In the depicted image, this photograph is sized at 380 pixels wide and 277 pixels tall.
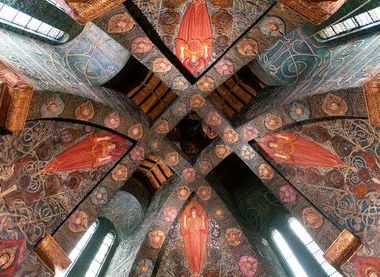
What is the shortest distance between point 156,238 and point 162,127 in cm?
271

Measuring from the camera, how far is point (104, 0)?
757 cm

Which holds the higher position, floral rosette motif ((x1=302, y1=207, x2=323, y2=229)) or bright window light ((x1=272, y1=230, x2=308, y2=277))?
floral rosette motif ((x1=302, y1=207, x2=323, y2=229))

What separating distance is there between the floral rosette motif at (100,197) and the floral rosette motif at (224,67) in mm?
3843

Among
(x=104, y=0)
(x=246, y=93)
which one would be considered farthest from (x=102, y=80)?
(x=246, y=93)

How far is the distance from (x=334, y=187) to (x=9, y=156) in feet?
21.5

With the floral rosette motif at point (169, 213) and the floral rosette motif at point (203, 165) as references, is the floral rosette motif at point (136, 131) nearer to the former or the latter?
the floral rosette motif at point (203, 165)

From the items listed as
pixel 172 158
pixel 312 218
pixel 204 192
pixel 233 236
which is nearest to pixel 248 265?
pixel 233 236

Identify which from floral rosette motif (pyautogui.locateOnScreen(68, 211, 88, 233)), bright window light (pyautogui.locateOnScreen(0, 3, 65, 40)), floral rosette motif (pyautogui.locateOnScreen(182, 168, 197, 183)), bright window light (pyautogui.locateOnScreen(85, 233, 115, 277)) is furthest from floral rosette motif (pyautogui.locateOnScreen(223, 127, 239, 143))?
bright window light (pyautogui.locateOnScreen(0, 3, 65, 40))

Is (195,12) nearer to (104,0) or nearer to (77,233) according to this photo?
(104,0)

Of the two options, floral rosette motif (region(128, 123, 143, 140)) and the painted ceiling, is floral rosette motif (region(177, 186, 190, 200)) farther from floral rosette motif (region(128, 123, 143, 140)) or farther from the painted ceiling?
floral rosette motif (region(128, 123, 143, 140))

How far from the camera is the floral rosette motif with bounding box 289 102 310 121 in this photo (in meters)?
8.71

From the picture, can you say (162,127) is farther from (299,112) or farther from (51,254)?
(51,254)

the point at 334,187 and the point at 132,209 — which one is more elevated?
the point at 132,209

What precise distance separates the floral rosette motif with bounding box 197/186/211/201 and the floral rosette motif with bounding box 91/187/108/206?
2333 mm
